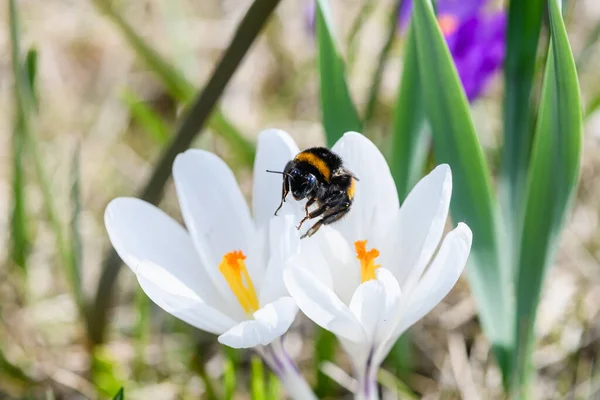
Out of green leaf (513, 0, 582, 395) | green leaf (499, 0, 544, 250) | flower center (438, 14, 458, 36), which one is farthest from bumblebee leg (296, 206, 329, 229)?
flower center (438, 14, 458, 36)

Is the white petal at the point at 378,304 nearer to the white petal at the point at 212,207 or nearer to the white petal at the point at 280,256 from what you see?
the white petal at the point at 280,256

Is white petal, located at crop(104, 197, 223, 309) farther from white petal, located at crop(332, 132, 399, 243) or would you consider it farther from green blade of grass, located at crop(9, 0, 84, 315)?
green blade of grass, located at crop(9, 0, 84, 315)

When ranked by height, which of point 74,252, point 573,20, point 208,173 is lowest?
point 74,252

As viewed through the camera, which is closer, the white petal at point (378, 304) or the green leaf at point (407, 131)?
the white petal at point (378, 304)

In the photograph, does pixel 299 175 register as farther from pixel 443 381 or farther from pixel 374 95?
pixel 443 381

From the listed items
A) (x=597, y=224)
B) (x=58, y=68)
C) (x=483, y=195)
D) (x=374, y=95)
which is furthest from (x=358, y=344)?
(x=58, y=68)

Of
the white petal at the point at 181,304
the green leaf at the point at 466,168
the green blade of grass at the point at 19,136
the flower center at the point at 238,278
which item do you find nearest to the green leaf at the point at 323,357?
the green leaf at the point at 466,168
